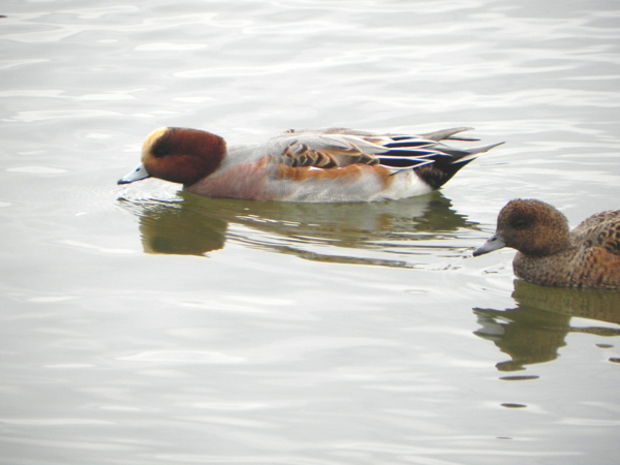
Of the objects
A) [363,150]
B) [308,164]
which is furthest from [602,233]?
[308,164]

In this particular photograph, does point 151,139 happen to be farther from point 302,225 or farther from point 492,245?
point 492,245

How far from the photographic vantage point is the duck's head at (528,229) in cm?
610

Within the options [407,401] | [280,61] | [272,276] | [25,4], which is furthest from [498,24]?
[407,401]

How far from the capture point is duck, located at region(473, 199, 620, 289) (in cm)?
598

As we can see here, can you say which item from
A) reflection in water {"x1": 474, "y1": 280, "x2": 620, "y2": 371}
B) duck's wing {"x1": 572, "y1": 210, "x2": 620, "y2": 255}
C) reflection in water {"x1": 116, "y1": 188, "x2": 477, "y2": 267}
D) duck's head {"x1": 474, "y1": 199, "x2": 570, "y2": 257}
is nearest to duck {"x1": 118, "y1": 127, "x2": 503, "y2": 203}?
reflection in water {"x1": 116, "y1": 188, "x2": 477, "y2": 267}

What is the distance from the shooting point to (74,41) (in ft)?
40.1

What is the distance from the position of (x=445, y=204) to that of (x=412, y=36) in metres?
4.91

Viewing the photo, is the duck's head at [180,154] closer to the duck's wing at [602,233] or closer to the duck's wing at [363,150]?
the duck's wing at [363,150]

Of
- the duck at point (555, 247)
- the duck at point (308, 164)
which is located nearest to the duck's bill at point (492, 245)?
the duck at point (555, 247)

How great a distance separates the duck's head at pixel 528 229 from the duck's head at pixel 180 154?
3144 millimetres

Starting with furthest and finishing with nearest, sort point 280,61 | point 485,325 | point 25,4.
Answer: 1. point 25,4
2. point 280,61
3. point 485,325

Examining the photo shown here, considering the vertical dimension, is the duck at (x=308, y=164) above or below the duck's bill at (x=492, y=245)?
above

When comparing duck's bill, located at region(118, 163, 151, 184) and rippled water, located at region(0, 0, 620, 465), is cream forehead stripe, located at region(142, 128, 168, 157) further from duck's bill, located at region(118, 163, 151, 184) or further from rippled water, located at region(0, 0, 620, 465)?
rippled water, located at region(0, 0, 620, 465)

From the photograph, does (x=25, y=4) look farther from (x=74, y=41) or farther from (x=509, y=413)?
(x=509, y=413)
